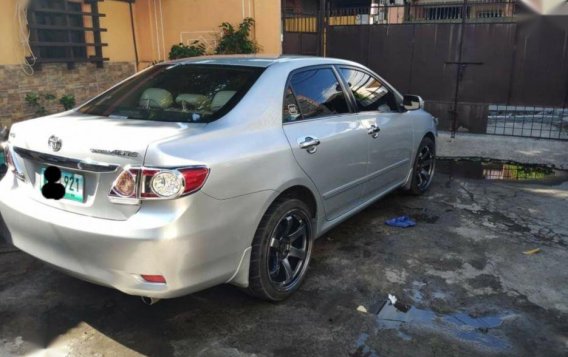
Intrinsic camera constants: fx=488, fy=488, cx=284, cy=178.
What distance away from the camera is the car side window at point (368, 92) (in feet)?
13.7

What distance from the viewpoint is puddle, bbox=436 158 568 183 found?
21.0 feet

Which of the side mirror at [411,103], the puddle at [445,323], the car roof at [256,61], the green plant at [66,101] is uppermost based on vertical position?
the car roof at [256,61]

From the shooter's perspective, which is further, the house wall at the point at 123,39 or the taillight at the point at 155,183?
the house wall at the point at 123,39

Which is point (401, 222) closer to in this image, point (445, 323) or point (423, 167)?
point (423, 167)

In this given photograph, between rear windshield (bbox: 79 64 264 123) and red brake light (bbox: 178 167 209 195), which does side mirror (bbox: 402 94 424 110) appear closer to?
rear windshield (bbox: 79 64 264 123)

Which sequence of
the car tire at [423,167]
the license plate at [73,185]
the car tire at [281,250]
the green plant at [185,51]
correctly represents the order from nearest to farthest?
the license plate at [73,185] → the car tire at [281,250] → the car tire at [423,167] → the green plant at [185,51]

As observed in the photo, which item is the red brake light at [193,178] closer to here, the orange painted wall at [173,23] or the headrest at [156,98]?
the headrest at [156,98]

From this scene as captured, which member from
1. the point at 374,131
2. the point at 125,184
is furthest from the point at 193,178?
the point at 374,131

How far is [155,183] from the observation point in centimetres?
239

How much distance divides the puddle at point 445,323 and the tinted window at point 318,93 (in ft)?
4.73

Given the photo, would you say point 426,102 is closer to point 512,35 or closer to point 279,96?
point 512,35

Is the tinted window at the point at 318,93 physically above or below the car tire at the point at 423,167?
above

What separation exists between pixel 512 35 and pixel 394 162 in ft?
15.4

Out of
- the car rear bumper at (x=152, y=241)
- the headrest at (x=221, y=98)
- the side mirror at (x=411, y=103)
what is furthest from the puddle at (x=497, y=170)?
the car rear bumper at (x=152, y=241)
